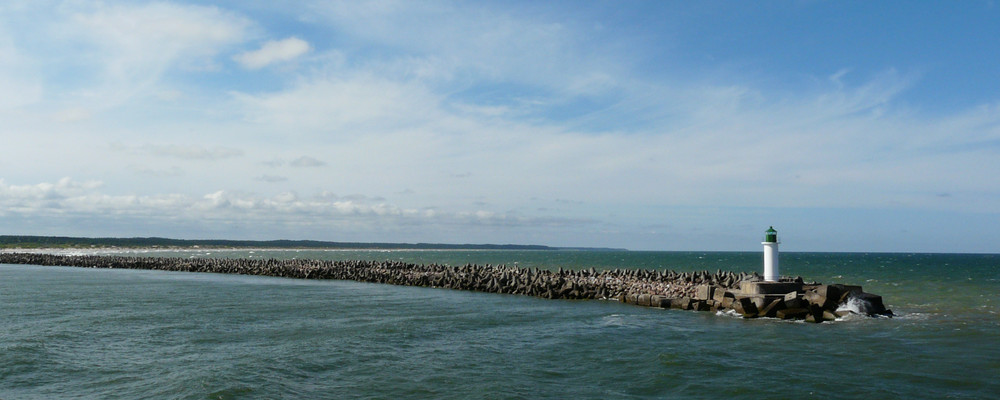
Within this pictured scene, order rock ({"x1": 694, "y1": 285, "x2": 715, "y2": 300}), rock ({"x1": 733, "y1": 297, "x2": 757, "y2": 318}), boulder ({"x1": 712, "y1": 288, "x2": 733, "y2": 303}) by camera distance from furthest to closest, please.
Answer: rock ({"x1": 694, "y1": 285, "x2": 715, "y2": 300}) → boulder ({"x1": 712, "y1": 288, "x2": 733, "y2": 303}) → rock ({"x1": 733, "y1": 297, "x2": 757, "y2": 318})

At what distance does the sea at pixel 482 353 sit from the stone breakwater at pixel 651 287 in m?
0.96

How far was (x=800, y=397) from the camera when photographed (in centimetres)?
1015

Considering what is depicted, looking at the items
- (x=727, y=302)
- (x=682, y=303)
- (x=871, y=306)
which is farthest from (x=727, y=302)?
(x=871, y=306)

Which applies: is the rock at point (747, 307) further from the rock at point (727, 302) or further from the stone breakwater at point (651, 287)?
the rock at point (727, 302)

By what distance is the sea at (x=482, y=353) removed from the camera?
34.6ft

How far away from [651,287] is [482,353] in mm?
14833

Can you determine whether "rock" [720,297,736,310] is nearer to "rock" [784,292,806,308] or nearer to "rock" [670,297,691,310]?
"rock" [670,297,691,310]

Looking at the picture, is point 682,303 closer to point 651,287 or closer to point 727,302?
point 727,302

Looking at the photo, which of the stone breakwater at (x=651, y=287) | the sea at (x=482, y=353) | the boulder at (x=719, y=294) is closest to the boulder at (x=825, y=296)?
the stone breakwater at (x=651, y=287)

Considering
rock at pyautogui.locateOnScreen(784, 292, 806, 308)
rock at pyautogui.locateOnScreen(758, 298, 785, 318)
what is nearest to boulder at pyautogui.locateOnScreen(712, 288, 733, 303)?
rock at pyautogui.locateOnScreen(758, 298, 785, 318)

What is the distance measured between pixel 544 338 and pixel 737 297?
846 centimetres

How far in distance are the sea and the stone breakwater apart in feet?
3.16

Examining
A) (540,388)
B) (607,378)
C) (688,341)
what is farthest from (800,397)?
(688,341)

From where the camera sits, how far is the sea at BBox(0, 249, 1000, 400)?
415 inches
